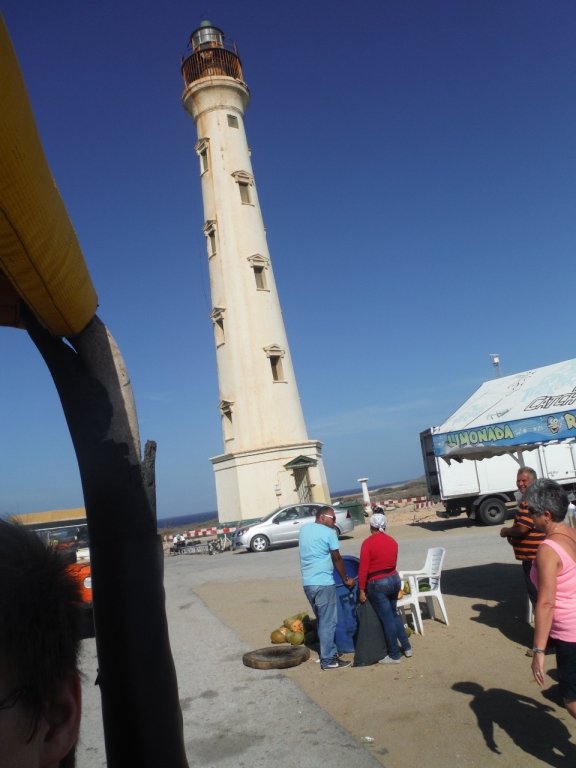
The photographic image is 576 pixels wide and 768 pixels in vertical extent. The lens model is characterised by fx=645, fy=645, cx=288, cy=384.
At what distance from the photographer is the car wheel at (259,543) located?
23609 millimetres

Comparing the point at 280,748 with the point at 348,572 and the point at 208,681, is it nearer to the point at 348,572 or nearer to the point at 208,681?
the point at 208,681

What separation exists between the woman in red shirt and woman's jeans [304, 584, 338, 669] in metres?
0.38

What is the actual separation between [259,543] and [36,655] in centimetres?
2279

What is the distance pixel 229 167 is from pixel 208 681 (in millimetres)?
26868

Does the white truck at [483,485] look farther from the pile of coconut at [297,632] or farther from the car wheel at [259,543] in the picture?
the pile of coconut at [297,632]

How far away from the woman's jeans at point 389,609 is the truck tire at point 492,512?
622 inches

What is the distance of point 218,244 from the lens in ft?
98.0

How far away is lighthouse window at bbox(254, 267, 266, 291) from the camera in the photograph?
29.7 m

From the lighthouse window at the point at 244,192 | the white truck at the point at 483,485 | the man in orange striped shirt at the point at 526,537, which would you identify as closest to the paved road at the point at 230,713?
the man in orange striped shirt at the point at 526,537

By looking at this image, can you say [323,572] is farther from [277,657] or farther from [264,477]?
[264,477]

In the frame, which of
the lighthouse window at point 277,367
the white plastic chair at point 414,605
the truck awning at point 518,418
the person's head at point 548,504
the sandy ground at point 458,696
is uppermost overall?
the lighthouse window at point 277,367

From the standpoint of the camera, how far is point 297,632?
8.96 meters

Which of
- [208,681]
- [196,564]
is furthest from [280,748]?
[196,564]

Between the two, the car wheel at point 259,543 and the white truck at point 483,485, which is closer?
the white truck at point 483,485
